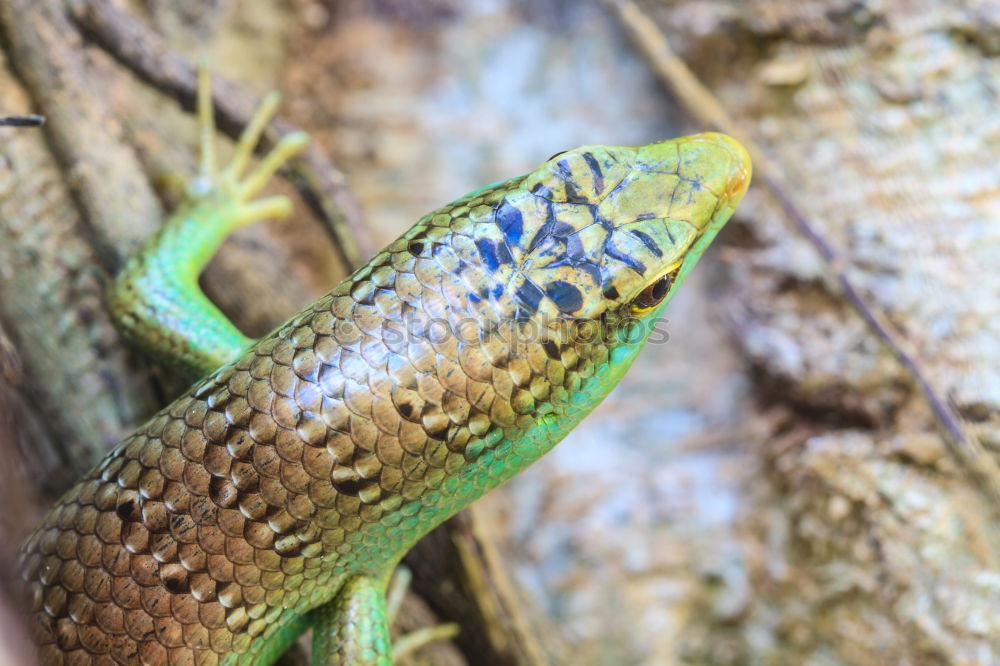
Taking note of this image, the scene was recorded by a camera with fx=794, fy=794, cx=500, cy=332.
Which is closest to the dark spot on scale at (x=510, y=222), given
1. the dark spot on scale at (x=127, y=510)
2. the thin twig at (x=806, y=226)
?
the dark spot on scale at (x=127, y=510)

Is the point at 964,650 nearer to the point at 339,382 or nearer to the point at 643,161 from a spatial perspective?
the point at 643,161

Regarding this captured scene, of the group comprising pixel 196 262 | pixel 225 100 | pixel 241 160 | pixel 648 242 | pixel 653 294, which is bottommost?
pixel 653 294

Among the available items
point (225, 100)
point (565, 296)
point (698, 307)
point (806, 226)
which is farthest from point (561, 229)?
point (698, 307)

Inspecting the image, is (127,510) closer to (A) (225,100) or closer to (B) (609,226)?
(B) (609,226)

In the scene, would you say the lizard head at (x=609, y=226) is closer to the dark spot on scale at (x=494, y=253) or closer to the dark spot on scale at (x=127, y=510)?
the dark spot on scale at (x=494, y=253)

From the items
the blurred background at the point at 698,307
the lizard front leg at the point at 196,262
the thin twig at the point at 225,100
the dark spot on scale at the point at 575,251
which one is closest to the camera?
the dark spot on scale at the point at 575,251

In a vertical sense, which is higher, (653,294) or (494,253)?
(494,253)

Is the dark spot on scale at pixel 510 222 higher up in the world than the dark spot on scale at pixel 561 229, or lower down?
higher up
